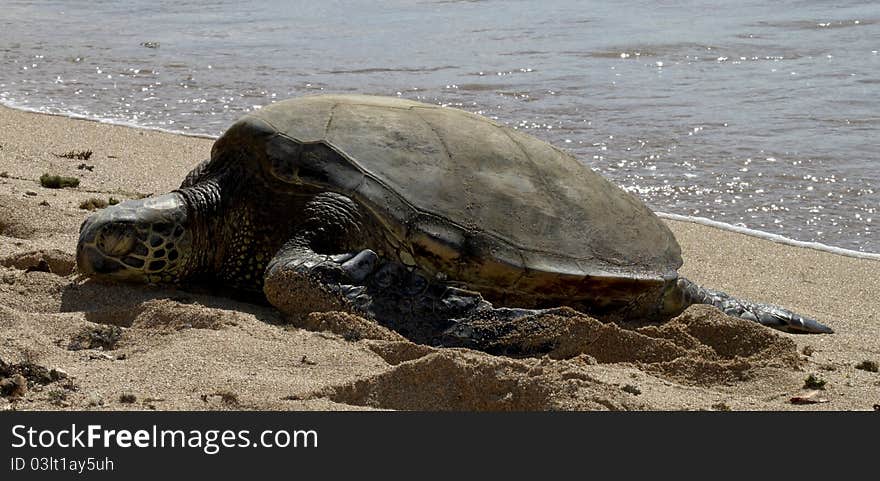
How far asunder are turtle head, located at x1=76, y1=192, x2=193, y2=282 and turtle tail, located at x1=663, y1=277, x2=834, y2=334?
6.93ft

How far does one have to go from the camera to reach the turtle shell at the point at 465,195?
4.15 m

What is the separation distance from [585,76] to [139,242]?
753cm

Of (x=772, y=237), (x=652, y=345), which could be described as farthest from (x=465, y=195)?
(x=772, y=237)

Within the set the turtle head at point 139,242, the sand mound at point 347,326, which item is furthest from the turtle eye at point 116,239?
the sand mound at point 347,326

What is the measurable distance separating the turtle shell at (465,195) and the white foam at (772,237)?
1.93 meters

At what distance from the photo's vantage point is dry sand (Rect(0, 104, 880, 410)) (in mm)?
3115

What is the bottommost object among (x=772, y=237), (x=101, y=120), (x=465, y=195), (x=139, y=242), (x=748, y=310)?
(x=772, y=237)

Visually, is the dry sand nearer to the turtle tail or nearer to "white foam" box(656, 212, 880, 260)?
the turtle tail

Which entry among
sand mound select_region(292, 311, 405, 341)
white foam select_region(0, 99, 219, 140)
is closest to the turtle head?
sand mound select_region(292, 311, 405, 341)

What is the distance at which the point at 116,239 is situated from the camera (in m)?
4.12

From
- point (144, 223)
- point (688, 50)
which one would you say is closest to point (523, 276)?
point (144, 223)

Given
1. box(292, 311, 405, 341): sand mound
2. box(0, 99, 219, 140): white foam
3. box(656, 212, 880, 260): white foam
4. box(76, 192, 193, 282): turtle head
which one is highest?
box(76, 192, 193, 282): turtle head

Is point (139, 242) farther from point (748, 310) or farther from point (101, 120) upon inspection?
point (101, 120)

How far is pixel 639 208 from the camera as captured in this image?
15.9 feet
